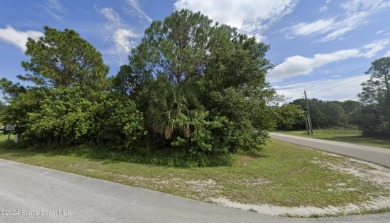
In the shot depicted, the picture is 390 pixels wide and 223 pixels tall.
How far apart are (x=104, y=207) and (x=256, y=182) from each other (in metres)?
3.79

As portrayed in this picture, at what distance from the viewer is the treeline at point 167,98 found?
8266 millimetres

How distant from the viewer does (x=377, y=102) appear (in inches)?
1001

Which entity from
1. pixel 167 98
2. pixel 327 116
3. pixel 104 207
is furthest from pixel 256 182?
pixel 327 116

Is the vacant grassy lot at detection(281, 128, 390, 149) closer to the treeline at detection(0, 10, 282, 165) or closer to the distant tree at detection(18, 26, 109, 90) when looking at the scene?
the treeline at detection(0, 10, 282, 165)

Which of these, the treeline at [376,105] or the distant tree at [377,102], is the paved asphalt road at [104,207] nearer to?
the treeline at [376,105]

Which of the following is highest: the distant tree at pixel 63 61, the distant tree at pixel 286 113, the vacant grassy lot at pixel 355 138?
the distant tree at pixel 63 61

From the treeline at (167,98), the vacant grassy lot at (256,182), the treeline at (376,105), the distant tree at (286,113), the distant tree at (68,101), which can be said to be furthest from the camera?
the treeline at (376,105)

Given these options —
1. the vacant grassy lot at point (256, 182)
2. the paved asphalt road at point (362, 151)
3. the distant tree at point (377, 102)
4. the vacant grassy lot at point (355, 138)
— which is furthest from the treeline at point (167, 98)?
the distant tree at point (377, 102)

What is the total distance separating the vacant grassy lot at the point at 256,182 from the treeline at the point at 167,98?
158cm

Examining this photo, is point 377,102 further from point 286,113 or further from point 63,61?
point 63,61

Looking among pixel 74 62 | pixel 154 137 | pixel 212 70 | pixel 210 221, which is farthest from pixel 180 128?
pixel 74 62

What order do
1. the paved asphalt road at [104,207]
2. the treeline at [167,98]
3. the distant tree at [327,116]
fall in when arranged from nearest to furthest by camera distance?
the paved asphalt road at [104,207] < the treeline at [167,98] < the distant tree at [327,116]

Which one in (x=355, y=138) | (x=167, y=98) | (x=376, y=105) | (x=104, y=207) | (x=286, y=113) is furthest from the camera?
(x=376, y=105)

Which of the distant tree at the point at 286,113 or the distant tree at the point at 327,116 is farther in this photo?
the distant tree at the point at 327,116
